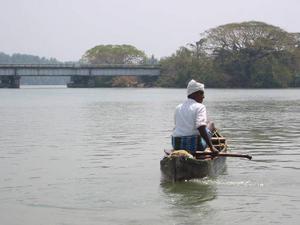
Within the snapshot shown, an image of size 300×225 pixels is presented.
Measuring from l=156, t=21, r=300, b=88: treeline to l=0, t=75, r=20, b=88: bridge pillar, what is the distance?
119 feet

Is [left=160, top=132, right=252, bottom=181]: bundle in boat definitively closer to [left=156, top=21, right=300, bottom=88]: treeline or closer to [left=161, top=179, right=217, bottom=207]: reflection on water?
[left=161, top=179, right=217, bottom=207]: reflection on water

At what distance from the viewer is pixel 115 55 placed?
173 meters

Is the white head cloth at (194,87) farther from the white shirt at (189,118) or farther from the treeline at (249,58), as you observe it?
the treeline at (249,58)

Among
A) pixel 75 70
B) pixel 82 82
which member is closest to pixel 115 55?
pixel 82 82

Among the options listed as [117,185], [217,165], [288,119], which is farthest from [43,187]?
[288,119]

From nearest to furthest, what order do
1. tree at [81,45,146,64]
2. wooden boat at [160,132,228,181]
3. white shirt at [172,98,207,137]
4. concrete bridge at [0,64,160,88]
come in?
wooden boat at [160,132,228,181] → white shirt at [172,98,207,137] → concrete bridge at [0,64,160,88] → tree at [81,45,146,64]

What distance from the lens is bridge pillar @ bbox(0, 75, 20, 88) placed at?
5223 inches

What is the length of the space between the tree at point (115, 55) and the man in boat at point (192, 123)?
158 meters

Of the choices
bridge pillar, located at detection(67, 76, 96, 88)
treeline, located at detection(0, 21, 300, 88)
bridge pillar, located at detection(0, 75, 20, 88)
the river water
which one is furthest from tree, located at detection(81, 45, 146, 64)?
the river water

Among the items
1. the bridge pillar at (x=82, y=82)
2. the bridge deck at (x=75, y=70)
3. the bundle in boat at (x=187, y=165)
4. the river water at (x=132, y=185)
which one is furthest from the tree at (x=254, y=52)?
the bundle in boat at (x=187, y=165)

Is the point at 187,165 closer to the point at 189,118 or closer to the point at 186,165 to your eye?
the point at 186,165

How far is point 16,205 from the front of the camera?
1136 centimetres

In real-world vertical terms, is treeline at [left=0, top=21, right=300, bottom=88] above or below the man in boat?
above

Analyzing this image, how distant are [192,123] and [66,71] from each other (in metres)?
120
